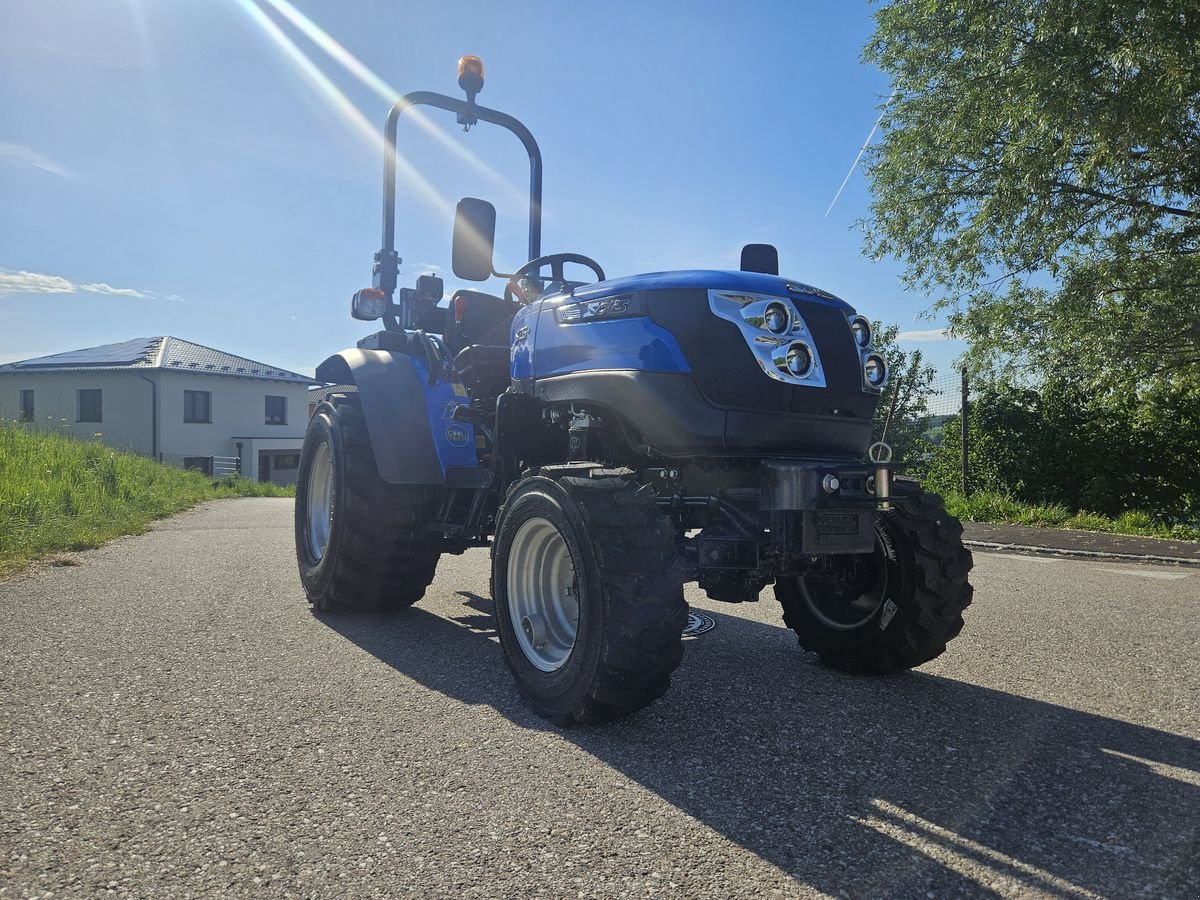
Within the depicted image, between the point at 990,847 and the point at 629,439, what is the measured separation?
6.21 feet

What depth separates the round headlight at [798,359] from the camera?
3367 mm

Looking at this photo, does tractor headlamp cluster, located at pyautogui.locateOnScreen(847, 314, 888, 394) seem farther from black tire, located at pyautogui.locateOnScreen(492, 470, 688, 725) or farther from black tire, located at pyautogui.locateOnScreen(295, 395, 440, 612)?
black tire, located at pyautogui.locateOnScreen(295, 395, 440, 612)

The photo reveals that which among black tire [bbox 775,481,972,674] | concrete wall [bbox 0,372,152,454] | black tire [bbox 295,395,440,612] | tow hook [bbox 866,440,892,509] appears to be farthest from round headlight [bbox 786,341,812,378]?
concrete wall [bbox 0,372,152,454]

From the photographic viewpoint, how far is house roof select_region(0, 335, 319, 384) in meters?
33.2

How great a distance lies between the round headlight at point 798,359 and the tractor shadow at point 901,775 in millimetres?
1344

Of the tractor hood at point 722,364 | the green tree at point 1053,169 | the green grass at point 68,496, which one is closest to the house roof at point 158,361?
the green grass at point 68,496

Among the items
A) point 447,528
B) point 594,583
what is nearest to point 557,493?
point 594,583

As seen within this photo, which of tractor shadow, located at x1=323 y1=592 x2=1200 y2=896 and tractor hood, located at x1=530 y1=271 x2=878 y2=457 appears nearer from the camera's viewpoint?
tractor shadow, located at x1=323 y1=592 x2=1200 y2=896

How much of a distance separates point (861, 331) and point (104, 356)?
38.7 metres

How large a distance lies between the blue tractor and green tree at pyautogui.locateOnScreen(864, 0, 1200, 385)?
8.28 metres

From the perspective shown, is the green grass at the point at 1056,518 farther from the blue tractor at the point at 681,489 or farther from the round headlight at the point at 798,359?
the round headlight at the point at 798,359

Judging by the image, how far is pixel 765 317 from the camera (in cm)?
334

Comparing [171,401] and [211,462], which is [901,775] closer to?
[171,401]

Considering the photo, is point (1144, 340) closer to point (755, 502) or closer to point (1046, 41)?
point (1046, 41)
